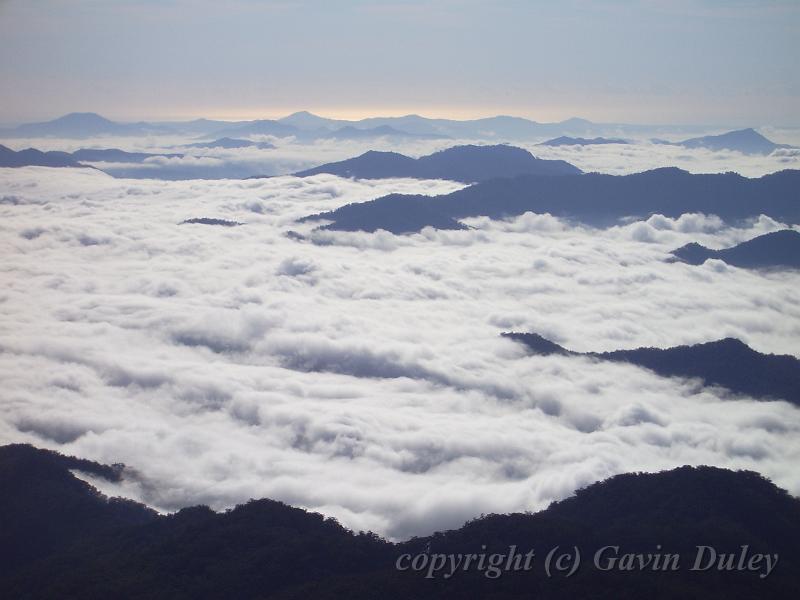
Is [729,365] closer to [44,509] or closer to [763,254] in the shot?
[44,509]

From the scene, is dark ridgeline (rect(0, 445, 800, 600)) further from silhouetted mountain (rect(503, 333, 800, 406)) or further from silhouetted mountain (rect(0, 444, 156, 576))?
silhouetted mountain (rect(503, 333, 800, 406))

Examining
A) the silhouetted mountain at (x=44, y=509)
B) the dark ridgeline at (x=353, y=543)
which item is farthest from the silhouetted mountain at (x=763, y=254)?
the silhouetted mountain at (x=44, y=509)

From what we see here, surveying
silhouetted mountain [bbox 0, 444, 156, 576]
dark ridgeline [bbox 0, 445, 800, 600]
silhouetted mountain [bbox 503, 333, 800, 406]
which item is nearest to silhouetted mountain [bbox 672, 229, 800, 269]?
silhouetted mountain [bbox 503, 333, 800, 406]

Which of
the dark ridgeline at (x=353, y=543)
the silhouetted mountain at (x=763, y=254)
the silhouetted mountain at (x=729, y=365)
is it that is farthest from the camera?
the silhouetted mountain at (x=763, y=254)

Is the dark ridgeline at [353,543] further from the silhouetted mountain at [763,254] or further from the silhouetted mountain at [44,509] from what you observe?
the silhouetted mountain at [763,254]

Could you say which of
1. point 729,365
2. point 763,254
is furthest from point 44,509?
point 763,254

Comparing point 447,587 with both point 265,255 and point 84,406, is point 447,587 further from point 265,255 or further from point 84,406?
point 265,255
